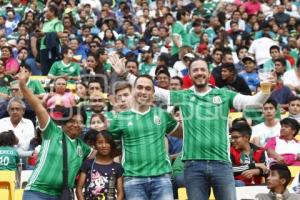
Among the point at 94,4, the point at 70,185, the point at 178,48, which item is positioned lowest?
the point at 70,185

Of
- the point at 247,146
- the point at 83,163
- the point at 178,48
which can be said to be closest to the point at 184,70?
the point at 178,48

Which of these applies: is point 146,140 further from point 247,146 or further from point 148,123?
point 247,146

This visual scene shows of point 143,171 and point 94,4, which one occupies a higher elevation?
point 94,4

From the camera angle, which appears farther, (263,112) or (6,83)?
(6,83)

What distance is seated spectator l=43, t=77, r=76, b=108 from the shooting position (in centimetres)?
1416

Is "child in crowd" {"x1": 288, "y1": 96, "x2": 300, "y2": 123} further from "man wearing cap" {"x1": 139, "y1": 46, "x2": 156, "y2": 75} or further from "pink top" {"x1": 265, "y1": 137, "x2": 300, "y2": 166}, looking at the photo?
"man wearing cap" {"x1": 139, "y1": 46, "x2": 156, "y2": 75}

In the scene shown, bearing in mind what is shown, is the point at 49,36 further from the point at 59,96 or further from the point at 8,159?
the point at 8,159

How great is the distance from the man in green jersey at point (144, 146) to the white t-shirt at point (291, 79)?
7266mm

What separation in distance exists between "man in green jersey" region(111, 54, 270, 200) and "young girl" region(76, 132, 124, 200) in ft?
2.64

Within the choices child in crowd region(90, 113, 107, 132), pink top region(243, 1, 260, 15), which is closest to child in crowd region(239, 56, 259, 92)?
child in crowd region(90, 113, 107, 132)

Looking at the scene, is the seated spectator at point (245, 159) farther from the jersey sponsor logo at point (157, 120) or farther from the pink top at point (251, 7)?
the pink top at point (251, 7)

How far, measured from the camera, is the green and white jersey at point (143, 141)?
8.81m

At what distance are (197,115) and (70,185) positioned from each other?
139cm

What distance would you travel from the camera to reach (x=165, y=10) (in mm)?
22875
